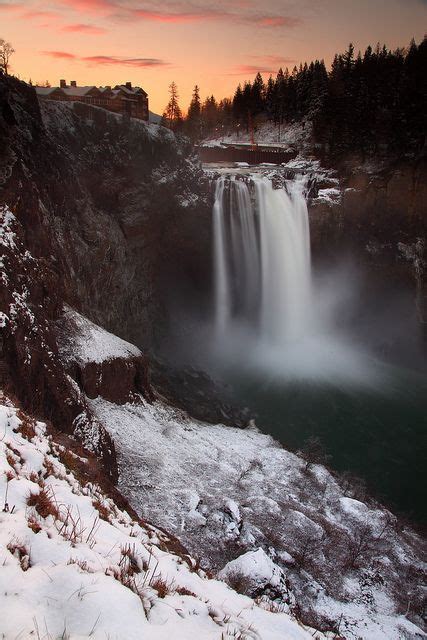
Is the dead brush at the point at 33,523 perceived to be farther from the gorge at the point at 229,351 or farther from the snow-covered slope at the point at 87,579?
the gorge at the point at 229,351

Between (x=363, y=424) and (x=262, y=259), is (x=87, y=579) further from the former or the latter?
(x=262, y=259)

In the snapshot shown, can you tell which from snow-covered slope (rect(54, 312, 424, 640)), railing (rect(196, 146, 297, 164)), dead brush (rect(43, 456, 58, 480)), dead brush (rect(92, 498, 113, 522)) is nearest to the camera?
dead brush (rect(92, 498, 113, 522))

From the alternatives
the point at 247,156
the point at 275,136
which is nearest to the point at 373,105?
the point at 247,156

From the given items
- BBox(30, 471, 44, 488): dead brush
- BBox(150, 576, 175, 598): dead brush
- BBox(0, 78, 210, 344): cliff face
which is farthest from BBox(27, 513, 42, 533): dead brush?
BBox(0, 78, 210, 344): cliff face

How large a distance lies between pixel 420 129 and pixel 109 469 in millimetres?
39567

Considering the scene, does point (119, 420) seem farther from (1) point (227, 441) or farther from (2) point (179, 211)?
(2) point (179, 211)

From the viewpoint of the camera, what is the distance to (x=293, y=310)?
38.2m

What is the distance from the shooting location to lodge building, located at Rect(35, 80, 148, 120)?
4853 centimetres

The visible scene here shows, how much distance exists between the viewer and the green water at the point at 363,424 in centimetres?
2158

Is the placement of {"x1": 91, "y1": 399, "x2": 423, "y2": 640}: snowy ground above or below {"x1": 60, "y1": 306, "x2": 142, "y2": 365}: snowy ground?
below

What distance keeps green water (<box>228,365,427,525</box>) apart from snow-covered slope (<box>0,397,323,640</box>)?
1806cm

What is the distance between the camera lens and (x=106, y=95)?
49656 mm

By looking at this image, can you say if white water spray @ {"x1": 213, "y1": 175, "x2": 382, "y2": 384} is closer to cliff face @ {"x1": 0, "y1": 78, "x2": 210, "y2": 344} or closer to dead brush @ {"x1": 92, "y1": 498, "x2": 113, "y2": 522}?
cliff face @ {"x1": 0, "y1": 78, "x2": 210, "y2": 344}

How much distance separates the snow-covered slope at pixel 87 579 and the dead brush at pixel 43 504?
0.01 m
